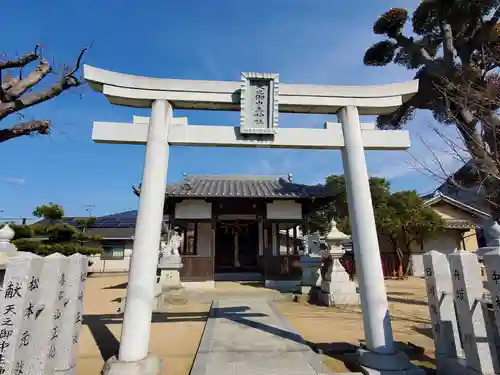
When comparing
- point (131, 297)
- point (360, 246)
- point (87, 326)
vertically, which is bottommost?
point (87, 326)

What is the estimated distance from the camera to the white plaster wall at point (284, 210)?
14328mm

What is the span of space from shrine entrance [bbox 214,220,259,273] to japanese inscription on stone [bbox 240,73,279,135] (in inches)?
492

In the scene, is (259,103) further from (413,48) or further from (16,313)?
(413,48)

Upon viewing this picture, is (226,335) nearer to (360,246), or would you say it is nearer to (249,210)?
(360,246)

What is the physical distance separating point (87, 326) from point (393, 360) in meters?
6.34

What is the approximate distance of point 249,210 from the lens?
14.6 metres

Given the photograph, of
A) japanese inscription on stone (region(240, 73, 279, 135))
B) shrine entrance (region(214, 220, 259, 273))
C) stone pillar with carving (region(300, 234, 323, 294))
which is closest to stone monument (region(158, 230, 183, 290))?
stone pillar with carving (region(300, 234, 323, 294))

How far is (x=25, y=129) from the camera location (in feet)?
29.1

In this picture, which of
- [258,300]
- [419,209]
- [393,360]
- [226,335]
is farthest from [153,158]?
[419,209]

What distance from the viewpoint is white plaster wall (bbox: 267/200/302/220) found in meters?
14.3

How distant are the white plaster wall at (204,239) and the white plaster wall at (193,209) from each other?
141 centimetres

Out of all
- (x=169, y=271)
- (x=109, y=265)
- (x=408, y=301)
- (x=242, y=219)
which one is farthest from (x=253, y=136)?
(x=109, y=265)

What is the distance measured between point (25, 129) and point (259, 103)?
26.0 ft

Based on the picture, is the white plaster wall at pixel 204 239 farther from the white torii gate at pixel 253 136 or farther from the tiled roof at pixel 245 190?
the white torii gate at pixel 253 136
